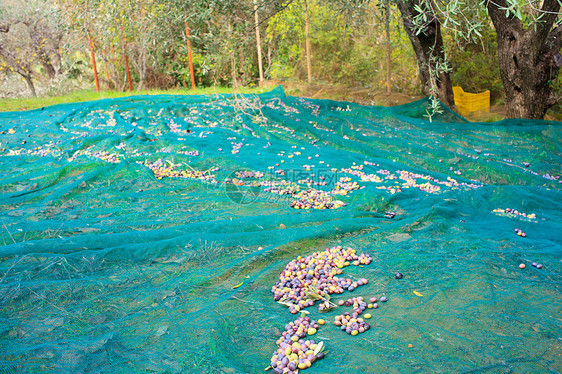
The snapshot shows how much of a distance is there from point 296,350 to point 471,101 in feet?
27.8

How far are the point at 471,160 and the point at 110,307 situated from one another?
4.60 meters

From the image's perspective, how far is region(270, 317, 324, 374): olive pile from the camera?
6.58 ft

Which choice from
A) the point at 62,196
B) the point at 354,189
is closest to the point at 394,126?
the point at 354,189

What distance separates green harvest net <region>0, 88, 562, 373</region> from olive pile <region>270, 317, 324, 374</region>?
0.06 meters

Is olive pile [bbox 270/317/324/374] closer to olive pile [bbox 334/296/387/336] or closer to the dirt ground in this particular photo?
olive pile [bbox 334/296/387/336]

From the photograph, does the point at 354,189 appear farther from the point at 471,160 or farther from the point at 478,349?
the point at 478,349

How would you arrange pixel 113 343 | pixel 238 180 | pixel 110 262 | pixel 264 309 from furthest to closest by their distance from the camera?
pixel 238 180, pixel 110 262, pixel 264 309, pixel 113 343

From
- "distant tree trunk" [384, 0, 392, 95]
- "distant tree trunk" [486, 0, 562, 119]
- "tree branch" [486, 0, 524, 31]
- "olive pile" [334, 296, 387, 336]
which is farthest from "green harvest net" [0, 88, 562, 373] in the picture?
"distant tree trunk" [384, 0, 392, 95]

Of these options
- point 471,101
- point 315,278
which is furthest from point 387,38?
point 315,278

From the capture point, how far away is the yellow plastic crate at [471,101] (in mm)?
8891

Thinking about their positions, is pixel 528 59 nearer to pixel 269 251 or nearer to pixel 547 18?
pixel 547 18

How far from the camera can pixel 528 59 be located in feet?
21.6

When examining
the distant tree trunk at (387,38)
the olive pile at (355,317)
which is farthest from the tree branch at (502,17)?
the olive pile at (355,317)

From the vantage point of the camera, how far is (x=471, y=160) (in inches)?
205
